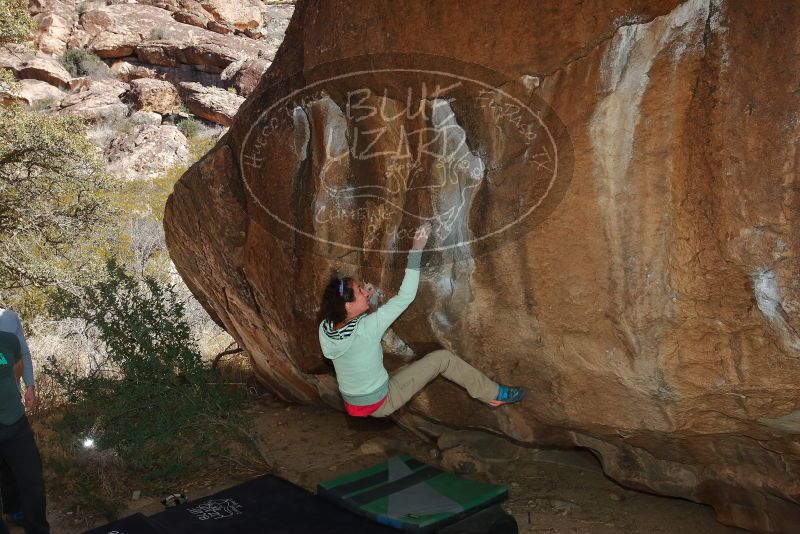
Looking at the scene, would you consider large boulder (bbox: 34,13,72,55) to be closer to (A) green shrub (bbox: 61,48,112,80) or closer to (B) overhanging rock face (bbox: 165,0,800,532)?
(A) green shrub (bbox: 61,48,112,80)

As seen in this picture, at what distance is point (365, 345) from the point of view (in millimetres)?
3232

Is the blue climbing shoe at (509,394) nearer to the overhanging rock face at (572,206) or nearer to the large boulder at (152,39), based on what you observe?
the overhanging rock face at (572,206)

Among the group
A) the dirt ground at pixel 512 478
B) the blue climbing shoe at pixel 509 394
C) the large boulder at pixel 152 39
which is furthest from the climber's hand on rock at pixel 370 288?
the large boulder at pixel 152 39

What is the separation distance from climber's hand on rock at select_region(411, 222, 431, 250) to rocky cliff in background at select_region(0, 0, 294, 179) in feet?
44.6

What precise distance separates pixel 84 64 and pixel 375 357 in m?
21.4

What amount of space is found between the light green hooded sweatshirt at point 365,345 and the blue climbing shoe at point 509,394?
1.81 ft

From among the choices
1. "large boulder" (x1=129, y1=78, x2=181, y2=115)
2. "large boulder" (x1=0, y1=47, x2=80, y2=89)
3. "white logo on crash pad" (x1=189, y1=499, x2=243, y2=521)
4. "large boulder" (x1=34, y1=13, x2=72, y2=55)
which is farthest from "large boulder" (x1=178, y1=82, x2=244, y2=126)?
"white logo on crash pad" (x1=189, y1=499, x2=243, y2=521)

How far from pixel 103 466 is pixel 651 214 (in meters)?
3.64

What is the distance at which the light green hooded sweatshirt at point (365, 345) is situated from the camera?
124 inches

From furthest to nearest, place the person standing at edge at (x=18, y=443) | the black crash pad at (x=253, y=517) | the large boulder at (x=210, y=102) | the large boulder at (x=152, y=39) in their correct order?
the large boulder at (x=152, y=39) → the large boulder at (x=210, y=102) → the black crash pad at (x=253, y=517) → the person standing at edge at (x=18, y=443)

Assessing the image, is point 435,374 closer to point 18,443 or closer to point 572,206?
point 572,206

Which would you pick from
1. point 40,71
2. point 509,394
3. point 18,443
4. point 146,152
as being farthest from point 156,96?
point 509,394

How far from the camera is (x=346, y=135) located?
344 cm

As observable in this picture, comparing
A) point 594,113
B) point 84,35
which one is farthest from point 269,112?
point 84,35
